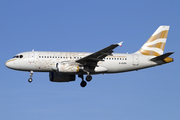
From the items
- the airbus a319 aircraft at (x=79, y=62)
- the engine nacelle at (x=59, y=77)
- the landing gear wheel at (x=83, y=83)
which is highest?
the airbus a319 aircraft at (x=79, y=62)

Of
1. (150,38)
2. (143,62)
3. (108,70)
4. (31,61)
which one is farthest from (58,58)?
(150,38)

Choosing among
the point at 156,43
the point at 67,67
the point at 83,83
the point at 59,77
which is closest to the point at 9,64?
the point at 59,77

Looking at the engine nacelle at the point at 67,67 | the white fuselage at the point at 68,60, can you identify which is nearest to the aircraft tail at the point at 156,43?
the white fuselage at the point at 68,60

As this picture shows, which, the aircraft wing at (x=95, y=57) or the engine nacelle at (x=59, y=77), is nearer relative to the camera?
the aircraft wing at (x=95, y=57)

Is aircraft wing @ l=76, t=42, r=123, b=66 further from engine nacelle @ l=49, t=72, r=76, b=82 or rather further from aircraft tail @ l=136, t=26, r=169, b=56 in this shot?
aircraft tail @ l=136, t=26, r=169, b=56

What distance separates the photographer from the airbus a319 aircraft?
1702 inches

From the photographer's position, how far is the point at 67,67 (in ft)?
141

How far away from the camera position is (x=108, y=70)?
4544 cm

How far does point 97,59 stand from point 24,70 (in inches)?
373

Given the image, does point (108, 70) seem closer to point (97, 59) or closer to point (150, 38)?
point (97, 59)

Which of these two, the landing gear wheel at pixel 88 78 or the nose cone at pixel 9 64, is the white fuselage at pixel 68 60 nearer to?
the nose cone at pixel 9 64

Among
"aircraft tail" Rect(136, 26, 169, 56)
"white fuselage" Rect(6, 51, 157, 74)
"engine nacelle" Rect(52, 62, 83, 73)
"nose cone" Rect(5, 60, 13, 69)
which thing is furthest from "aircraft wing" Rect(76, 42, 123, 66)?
"nose cone" Rect(5, 60, 13, 69)

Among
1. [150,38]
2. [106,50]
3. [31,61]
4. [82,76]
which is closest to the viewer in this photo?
[106,50]

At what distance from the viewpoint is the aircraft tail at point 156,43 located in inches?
1929
